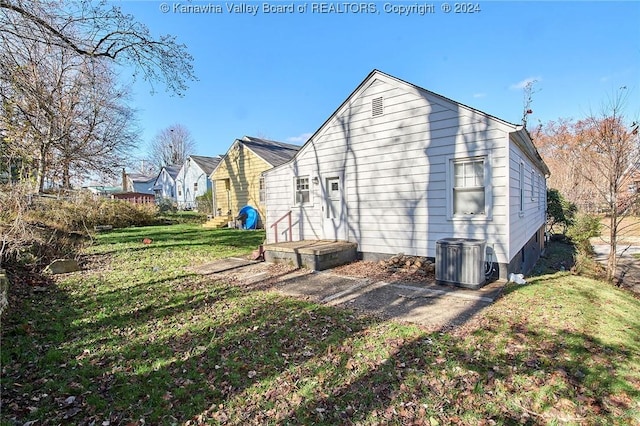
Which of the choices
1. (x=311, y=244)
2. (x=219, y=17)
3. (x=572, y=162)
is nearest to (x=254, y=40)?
(x=219, y=17)

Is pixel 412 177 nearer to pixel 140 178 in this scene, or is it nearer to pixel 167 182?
pixel 167 182

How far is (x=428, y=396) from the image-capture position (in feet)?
9.56

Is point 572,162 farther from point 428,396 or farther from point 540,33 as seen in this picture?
point 428,396

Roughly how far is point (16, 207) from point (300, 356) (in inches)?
273

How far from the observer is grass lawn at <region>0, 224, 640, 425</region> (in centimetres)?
273

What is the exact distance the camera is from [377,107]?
833 cm

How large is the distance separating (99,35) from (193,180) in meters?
28.6

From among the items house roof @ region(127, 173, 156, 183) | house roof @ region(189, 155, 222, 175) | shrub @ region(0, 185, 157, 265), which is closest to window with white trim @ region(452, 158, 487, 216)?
shrub @ region(0, 185, 157, 265)

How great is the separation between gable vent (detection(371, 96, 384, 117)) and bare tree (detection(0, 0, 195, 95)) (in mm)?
5620

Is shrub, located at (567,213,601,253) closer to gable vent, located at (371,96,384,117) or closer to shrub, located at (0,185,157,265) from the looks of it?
gable vent, located at (371,96,384,117)

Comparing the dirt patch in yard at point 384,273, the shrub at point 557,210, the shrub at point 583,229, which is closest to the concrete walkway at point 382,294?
the dirt patch in yard at point 384,273

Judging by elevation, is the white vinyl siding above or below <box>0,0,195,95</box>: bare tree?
below

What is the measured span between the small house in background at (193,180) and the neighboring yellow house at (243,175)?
11005 millimetres

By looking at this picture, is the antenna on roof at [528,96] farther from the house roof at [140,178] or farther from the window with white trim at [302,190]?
the house roof at [140,178]
